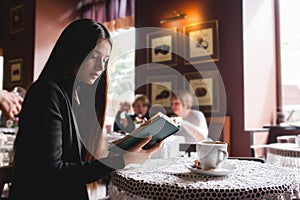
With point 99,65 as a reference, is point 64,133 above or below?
below

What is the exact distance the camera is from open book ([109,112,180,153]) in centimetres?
99

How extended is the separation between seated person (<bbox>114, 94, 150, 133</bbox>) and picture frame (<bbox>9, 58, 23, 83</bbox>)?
2777 millimetres

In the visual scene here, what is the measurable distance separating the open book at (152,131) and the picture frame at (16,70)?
18.0 ft

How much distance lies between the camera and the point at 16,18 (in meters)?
6.27

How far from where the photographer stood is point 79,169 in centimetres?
109

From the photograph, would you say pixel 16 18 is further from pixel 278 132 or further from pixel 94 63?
pixel 94 63

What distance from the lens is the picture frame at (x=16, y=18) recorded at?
611 cm

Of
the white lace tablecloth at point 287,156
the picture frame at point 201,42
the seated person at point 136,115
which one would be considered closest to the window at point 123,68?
the seated person at point 136,115

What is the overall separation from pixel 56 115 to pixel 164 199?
490mm

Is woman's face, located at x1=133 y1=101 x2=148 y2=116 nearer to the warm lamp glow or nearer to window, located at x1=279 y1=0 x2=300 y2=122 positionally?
the warm lamp glow

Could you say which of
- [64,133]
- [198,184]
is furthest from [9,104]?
[198,184]

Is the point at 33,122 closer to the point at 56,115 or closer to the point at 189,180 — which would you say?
the point at 56,115

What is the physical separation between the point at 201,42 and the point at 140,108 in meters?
1.24

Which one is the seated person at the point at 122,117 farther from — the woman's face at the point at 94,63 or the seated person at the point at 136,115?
the woman's face at the point at 94,63
